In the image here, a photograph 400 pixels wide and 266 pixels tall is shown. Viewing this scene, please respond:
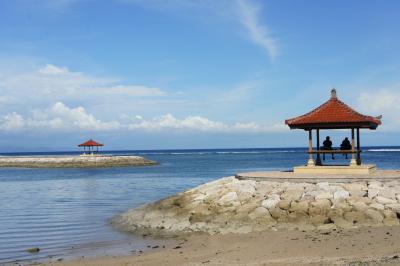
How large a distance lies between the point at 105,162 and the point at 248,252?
216ft

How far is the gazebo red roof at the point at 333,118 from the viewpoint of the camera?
66.8ft

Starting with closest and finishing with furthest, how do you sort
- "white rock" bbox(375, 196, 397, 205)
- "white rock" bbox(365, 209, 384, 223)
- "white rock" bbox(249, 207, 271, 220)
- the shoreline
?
the shoreline
"white rock" bbox(365, 209, 384, 223)
"white rock" bbox(375, 196, 397, 205)
"white rock" bbox(249, 207, 271, 220)

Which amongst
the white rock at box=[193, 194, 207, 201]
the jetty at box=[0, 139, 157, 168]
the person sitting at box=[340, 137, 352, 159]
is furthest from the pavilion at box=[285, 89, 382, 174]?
the jetty at box=[0, 139, 157, 168]

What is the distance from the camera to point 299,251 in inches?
495

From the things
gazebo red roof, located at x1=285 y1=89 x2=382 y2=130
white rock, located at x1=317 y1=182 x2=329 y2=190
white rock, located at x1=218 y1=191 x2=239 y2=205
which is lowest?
white rock, located at x1=218 y1=191 x2=239 y2=205

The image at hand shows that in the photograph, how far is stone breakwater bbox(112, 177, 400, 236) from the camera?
1588 centimetres

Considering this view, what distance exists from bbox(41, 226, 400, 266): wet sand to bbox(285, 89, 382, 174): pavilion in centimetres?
561

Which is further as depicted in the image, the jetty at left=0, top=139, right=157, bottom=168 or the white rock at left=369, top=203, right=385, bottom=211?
the jetty at left=0, top=139, right=157, bottom=168

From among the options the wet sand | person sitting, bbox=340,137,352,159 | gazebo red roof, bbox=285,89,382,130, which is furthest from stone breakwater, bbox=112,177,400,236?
person sitting, bbox=340,137,352,159

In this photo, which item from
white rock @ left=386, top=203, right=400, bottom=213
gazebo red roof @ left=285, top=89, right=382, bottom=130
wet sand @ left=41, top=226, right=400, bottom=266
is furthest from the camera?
gazebo red roof @ left=285, top=89, right=382, bottom=130

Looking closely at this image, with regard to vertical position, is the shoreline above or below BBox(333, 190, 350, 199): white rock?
below

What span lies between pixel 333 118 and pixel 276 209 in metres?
5.52

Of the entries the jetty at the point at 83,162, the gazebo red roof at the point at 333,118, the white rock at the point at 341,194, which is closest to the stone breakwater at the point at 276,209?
the white rock at the point at 341,194

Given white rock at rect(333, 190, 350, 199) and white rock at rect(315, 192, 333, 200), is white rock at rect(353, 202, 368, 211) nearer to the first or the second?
white rock at rect(333, 190, 350, 199)
